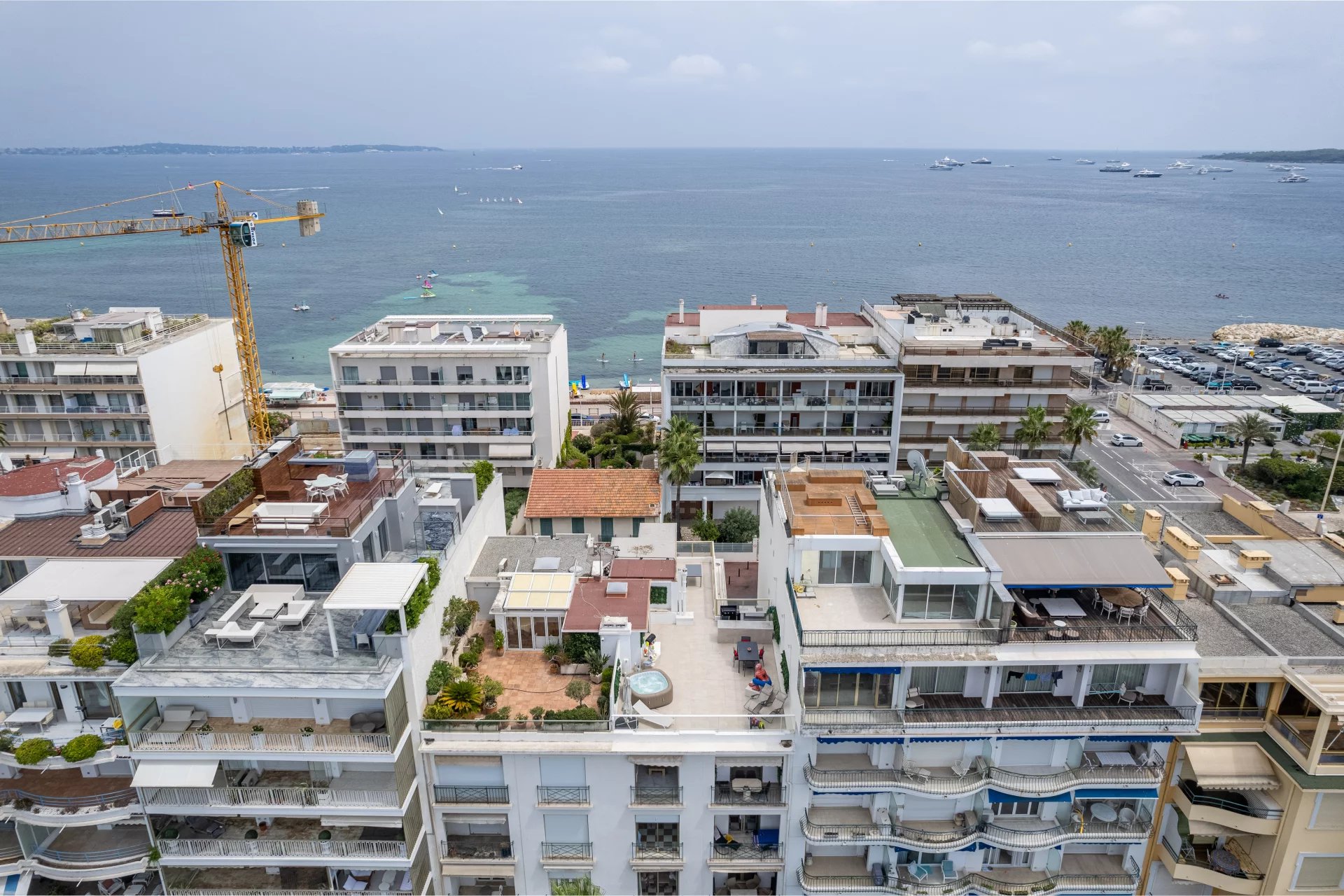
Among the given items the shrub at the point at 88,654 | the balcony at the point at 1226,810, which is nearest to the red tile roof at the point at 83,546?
the shrub at the point at 88,654

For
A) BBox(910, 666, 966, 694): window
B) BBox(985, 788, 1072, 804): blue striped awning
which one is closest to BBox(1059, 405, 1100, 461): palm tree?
BBox(985, 788, 1072, 804): blue striped awning

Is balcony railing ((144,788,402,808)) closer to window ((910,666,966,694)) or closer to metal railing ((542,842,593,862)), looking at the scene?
metal railing ((542,842,593,862))

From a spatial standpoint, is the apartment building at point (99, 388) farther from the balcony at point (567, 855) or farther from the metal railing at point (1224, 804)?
the metal railing at point (1224, 804)

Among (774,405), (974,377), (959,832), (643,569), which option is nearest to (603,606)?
(643,569)

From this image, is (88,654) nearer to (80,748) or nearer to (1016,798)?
(80,748)

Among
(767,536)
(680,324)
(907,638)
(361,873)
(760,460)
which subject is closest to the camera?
(907,638)

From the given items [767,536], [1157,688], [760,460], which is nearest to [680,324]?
[760,460]

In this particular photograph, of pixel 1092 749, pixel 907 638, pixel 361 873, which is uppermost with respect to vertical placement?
pixel 907 638

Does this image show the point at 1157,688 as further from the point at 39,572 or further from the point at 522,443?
the point at 522,443
